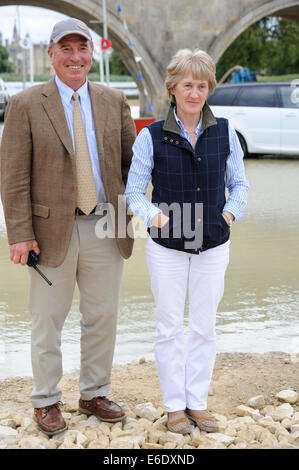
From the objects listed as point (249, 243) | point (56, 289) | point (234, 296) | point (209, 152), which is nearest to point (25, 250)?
point (56, 289)

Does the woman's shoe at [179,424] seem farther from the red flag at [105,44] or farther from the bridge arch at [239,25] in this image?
the bridge arch at [239,25]

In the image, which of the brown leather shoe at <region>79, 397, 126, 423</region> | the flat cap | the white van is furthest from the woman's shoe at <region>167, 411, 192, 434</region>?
the white van

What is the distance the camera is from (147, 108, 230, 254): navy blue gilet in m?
2.87

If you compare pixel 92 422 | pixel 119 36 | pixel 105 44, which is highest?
pixel 119 36

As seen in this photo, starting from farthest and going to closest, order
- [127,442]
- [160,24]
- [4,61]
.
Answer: [4,61] < [160,24] < [127,442]

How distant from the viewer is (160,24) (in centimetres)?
1917

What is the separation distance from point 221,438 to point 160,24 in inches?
695

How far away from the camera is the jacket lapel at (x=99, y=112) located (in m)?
2.95

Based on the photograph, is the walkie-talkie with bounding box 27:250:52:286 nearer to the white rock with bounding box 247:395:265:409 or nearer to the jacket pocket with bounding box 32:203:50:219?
the jacket pocket with bounding box 32:203:50:219

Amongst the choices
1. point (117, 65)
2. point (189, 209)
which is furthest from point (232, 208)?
point (117, 65)

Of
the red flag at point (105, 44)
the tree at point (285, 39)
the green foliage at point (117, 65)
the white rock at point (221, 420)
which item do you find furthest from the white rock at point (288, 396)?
the green foliage at point (117, 65)

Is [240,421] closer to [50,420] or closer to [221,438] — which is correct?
[221,438]

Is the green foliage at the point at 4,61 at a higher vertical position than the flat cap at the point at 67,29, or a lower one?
higher

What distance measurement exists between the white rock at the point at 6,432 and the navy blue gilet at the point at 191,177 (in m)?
1.04
